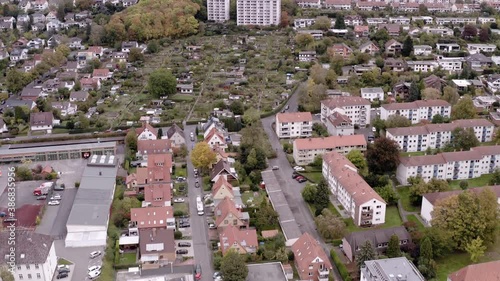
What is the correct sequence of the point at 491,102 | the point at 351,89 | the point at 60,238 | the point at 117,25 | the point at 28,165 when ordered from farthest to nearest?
the point at 117,25
the point at 351,89
the point at 491,102
the point at 28,165
the point at 60,238

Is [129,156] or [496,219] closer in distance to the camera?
[496,219]

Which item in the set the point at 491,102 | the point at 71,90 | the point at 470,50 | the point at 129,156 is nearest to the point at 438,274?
the point at 129,156

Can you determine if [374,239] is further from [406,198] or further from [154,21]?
[154,21]

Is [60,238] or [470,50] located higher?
[470,50]

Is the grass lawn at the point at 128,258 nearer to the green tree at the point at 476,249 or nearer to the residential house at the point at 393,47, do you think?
the green tree at the point at 476,249

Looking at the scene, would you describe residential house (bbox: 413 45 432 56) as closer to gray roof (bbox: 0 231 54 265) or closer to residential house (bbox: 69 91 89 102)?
residential house (bbox: 69 91 89 102)

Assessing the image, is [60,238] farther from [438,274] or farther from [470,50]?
[470,50]

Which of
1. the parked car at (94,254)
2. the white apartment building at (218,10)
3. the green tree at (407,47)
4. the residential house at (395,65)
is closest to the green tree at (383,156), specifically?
the parked car at (94,254)

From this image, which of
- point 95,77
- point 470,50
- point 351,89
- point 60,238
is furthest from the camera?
point 470,50
